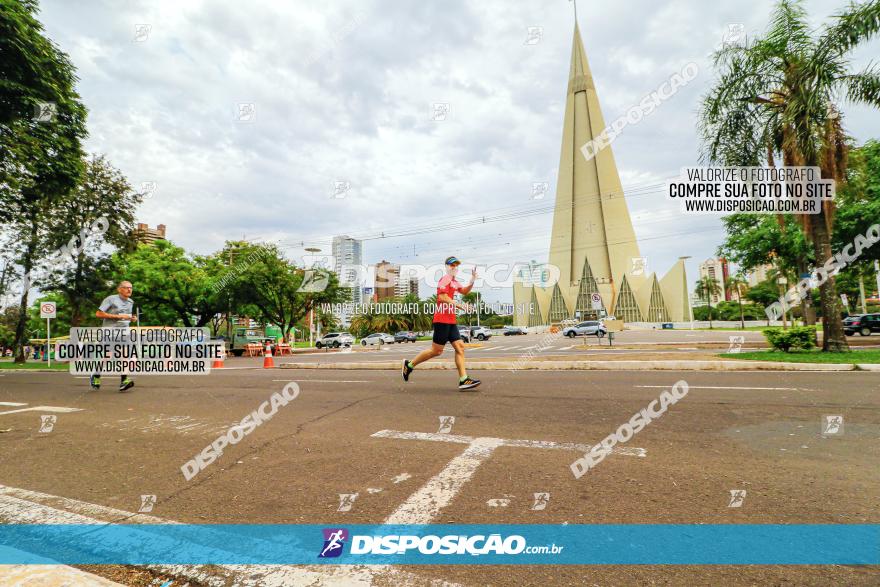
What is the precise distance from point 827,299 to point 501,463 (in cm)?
1369

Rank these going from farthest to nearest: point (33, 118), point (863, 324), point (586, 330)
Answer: point (586, 330)
point (863, 324)
point (33, 118)

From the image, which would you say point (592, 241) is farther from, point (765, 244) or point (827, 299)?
point (827, 299)

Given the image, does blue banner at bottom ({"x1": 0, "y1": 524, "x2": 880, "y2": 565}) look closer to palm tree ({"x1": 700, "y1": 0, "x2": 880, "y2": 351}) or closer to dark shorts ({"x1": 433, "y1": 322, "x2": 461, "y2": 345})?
dark shorts ({"x1": 433, "y1": 322, "x2": 461, "y2": 345})

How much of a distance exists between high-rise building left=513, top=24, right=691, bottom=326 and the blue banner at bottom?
79272mm

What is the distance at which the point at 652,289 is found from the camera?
79.2m

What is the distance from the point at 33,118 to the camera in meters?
11.6

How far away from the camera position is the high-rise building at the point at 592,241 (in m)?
79.2

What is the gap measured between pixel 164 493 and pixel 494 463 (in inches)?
91.2

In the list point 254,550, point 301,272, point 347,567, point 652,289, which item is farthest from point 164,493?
point 652,289

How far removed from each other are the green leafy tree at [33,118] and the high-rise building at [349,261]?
19.6 metres

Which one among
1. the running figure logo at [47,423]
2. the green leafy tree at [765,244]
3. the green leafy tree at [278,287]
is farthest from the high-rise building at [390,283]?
the running figure logo at [47,423]

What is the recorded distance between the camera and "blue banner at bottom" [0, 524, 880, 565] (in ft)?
6.44

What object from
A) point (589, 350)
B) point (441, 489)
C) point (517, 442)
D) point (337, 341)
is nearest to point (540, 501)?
point (441, 489)

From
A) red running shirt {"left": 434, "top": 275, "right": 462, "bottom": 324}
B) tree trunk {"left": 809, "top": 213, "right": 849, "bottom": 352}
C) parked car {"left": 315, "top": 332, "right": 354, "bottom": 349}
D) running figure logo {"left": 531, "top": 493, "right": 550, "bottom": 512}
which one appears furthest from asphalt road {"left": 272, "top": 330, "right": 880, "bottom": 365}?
parked car {"left": 315, "top": 332, "right": 354, "bottom": 349}
